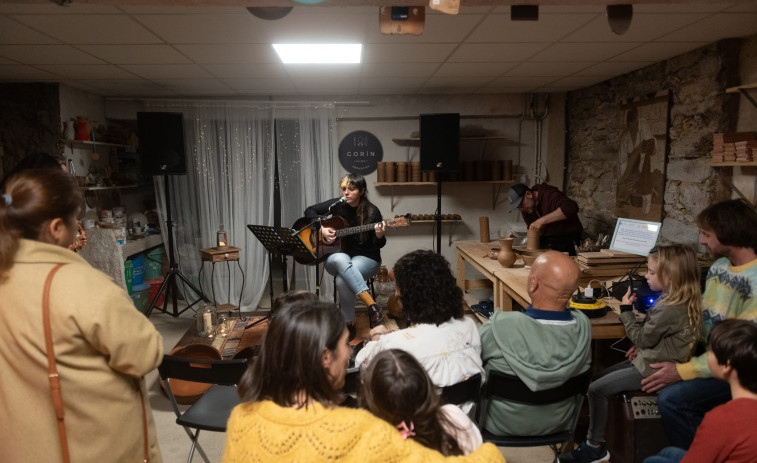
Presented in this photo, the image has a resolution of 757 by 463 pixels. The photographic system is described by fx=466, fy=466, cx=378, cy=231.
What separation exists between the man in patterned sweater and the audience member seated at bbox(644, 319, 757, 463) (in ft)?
1.85

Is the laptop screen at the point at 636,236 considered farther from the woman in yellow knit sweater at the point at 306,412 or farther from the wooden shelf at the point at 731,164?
the woman in yellow knit sweater at the point at 306,412

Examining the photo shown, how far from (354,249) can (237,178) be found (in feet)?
5.85

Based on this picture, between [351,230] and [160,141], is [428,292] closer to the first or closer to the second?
[351,230]

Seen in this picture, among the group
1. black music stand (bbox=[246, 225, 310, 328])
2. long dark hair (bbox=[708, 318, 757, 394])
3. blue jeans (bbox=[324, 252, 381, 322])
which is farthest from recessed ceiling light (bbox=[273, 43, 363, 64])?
long dark hair (bbox=[708, 318, 757, 394])

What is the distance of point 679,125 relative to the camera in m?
3.39

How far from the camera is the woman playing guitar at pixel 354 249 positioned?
375 cm

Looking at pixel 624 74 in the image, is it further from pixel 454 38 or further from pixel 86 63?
pixel 86 63

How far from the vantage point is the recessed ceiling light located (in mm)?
3044

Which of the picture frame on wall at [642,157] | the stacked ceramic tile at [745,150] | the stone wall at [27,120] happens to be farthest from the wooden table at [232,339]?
the stacked ceramic tile at [745,150]

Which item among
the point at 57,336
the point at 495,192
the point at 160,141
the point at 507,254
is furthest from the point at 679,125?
the point at 160,141

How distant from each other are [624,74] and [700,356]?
2934 millimetres

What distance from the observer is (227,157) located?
4938 millimetres

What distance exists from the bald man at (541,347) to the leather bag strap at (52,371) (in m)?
1.33

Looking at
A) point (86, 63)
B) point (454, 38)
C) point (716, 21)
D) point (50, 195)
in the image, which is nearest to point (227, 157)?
point (86, 63)
